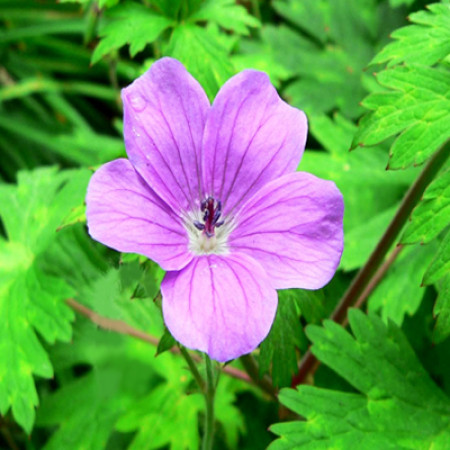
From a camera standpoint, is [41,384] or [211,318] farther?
[41,384]

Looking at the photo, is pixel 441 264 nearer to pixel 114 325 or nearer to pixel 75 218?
pixel 75 218

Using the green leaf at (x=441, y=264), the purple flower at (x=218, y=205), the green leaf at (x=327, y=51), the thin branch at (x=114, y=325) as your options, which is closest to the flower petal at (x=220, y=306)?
the purple flower at (x=218, y=205)

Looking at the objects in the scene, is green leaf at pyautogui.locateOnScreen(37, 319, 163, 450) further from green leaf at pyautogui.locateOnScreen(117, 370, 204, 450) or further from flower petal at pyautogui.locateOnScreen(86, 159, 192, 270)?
flower petal at pyautogui.locateOnScreen(86, 159, 192, 270)

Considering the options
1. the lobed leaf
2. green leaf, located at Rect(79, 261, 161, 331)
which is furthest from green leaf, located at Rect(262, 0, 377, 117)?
green leaf, located at Rect(79, 261, 161, 331)

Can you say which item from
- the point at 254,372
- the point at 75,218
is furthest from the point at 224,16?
the point at 254,372

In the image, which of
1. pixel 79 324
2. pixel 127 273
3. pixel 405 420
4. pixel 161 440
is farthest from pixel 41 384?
pixel 405 420

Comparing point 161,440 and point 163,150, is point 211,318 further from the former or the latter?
point 161,440
